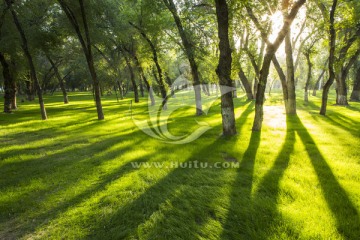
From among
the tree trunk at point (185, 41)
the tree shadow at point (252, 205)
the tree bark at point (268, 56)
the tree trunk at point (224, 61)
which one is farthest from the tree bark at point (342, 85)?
the tree shadow at point (252, 205)

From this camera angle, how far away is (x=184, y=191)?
574 centimetres

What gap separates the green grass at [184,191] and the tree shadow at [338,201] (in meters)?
0.02

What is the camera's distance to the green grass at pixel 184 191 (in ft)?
14.0

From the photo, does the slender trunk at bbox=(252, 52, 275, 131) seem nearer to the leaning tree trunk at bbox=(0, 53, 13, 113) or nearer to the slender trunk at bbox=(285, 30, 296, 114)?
the slender trunk at bbox=(285, 30, 296, 114)

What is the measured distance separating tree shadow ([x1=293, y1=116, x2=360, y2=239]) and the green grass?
22 millimetres

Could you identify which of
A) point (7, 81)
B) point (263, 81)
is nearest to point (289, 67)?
point (263, 81)

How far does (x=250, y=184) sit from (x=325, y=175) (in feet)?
8.08

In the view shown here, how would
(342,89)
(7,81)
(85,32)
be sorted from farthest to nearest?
(342,89) → (7,81) → (85,32)

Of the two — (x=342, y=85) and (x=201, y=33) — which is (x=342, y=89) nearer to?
(x=342, y=85)

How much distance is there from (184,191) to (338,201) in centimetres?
373

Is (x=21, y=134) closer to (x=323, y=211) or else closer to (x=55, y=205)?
(x=55, y=205)

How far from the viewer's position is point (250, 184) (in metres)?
5.98

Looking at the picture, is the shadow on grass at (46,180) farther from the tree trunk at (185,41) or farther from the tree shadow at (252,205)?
the tree trunk at (185,41)

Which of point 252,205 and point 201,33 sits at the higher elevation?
point 201,33
